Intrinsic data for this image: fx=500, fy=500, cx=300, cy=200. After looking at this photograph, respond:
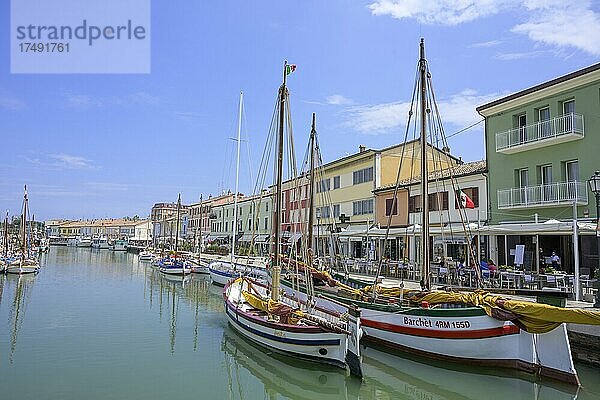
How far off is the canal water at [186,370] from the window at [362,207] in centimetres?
1824

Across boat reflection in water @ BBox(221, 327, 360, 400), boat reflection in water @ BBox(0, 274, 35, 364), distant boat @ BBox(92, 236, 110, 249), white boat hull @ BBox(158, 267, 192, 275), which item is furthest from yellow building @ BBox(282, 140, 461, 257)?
distant boat @ BBox(92, 236, 110, 249)

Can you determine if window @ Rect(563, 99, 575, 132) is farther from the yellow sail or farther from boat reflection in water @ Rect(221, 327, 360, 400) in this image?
boat reflection in water @ Rect(221, 327, 360, 400)

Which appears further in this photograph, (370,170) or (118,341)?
(370,170)

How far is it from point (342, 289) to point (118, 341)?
8918 millimetres

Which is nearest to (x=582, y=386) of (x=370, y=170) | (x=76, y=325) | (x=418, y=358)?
(x=418, y=358)

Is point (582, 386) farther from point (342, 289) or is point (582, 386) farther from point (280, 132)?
point (280, 132)

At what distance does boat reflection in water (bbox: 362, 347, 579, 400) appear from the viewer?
12.5 m

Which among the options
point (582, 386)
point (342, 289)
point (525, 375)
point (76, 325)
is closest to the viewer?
point (582, 386)

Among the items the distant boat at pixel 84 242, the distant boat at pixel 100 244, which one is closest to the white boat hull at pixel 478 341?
the distant boat at pixel 100 244

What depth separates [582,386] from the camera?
12617mm

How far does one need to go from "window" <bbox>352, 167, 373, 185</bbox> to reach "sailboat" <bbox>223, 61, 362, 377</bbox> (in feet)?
67.4

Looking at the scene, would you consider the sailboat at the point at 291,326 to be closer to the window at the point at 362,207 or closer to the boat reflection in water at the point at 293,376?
the boat reflection in water at the point at 293,376

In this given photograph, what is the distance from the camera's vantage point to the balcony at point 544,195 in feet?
74.7

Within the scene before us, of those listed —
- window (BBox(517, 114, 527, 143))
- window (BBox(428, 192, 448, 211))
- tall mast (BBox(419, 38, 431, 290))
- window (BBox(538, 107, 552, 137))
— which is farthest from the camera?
window (BBox(428, 192, 448, 211))
